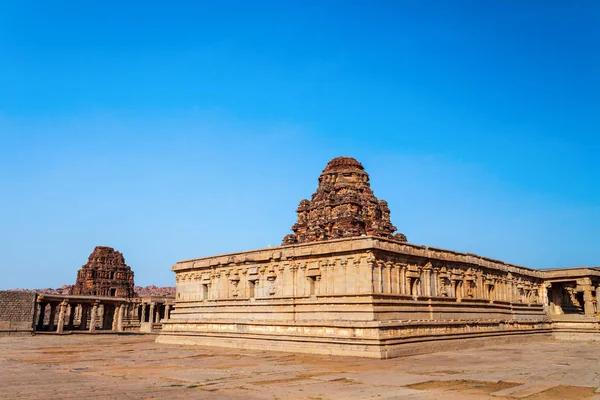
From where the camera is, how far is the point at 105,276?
8362 cm

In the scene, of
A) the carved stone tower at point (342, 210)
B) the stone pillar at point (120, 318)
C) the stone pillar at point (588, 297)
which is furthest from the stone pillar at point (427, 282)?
the stone pillar at point (120, 318)

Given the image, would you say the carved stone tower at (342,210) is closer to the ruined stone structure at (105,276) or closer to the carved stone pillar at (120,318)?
the carved stone pillar at (120,318)

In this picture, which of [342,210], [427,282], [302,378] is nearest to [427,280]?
[427,282]

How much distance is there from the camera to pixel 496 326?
106 ft

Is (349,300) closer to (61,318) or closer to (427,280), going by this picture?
(427,280)

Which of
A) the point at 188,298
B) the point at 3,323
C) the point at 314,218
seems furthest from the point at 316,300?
the point at 3,323

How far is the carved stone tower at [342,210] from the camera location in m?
51.0

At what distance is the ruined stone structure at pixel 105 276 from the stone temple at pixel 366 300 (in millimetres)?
51301

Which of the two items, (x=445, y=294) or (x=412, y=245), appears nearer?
(x=412, y=245)

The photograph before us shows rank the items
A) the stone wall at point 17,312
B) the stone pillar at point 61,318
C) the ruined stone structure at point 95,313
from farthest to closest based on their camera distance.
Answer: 1. the ruined stone structure at point 95,313
2. the stone pillar at point 61,318
3. the stone wall at point 17,312

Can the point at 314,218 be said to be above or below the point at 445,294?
above

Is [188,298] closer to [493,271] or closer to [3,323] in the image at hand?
[3,323]

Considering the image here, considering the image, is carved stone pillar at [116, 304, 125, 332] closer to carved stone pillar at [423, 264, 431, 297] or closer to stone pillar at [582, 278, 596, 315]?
carved stone pillar at [423, 264, 431, 297]

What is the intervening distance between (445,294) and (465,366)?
11.9 m
